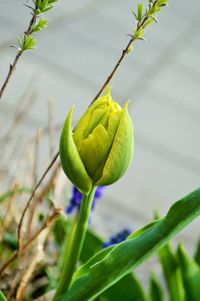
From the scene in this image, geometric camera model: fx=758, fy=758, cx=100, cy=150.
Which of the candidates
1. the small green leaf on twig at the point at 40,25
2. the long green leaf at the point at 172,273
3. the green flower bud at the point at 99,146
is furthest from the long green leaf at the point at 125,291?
the small green leaf on twig at the point at 40,25

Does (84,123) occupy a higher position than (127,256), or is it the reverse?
(84,123)

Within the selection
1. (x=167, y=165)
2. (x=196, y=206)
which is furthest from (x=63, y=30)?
(x=196, y=206)

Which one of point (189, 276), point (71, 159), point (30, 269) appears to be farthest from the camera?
point (189, 276)

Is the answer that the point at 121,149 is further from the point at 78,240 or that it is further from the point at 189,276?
the point at 189,276

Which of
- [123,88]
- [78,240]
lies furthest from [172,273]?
[123,88]

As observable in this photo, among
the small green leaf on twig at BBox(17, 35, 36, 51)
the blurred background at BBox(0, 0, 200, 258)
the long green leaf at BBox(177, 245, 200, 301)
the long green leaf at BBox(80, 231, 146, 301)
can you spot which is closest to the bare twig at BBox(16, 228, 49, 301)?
the long green leaf at BBox(80, 231, 146, 301)

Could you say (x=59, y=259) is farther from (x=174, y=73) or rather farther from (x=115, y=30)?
(x=115, y=30)

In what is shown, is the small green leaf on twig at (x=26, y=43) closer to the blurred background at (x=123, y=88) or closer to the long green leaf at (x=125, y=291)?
the long green leaf at (x=125, y=291)
